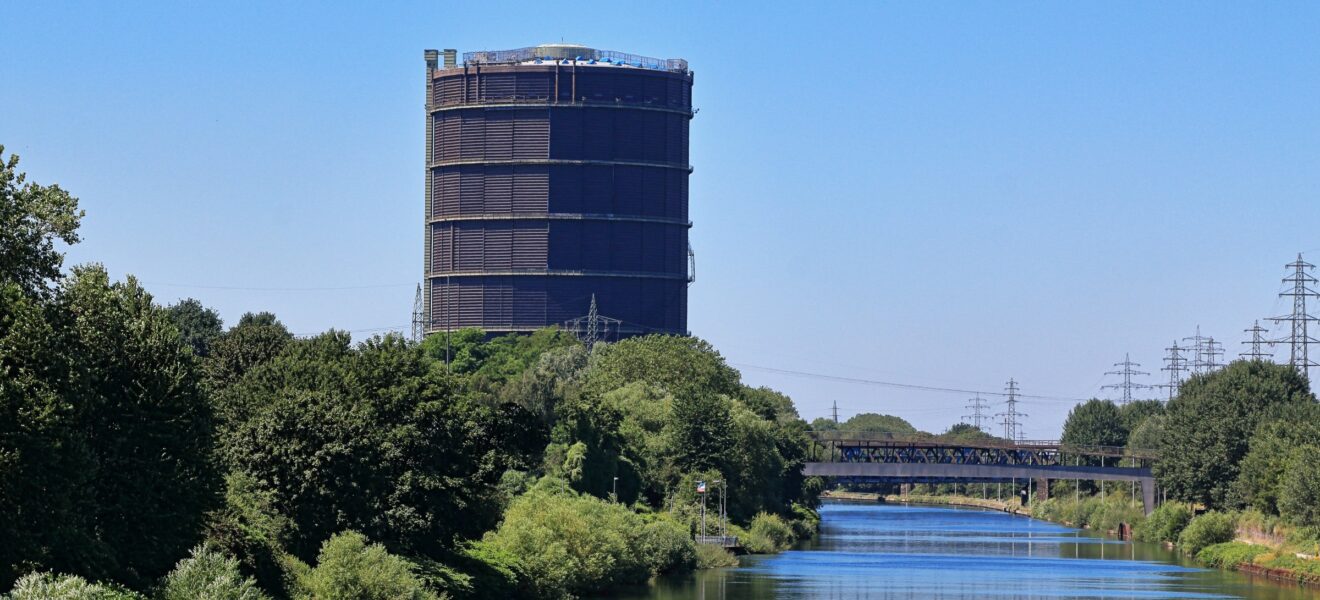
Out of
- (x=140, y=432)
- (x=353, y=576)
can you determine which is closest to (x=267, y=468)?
(x=353, y=576)

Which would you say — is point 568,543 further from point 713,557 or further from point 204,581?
point 204,581

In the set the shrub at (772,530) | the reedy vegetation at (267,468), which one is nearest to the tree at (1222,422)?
the shrub at (772,530)

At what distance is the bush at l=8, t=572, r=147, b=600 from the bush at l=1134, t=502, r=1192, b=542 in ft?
356

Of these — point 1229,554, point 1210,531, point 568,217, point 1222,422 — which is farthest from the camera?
point 568,217

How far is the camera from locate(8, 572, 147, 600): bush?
3703 cm

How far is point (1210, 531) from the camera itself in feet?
402

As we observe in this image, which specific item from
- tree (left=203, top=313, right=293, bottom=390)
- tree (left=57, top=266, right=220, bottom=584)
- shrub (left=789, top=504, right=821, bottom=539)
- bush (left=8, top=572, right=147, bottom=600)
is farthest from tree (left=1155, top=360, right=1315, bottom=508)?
bush (left=8, top=572, right=147, bottom=600)

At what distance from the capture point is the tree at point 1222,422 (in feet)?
425

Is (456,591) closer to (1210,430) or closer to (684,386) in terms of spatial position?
(684,386)

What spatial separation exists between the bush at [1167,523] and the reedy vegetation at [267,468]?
4561 cm

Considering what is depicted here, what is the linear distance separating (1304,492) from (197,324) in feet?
201

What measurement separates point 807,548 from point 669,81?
78.8m

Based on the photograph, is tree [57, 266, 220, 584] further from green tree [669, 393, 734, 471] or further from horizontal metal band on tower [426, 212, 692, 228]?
horizontal metal band on tower [426, 212, 692, 228]

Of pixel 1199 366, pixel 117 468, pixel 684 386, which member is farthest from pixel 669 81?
pixel 117 468
